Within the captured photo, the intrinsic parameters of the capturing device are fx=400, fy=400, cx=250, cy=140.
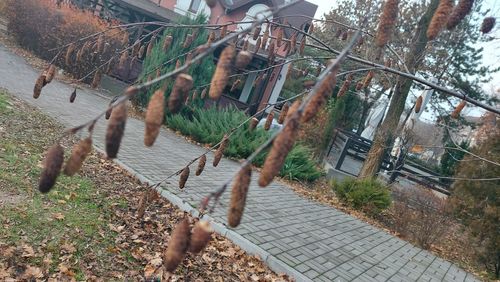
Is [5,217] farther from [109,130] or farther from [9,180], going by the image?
[109,130]

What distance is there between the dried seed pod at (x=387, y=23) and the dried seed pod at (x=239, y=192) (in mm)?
610

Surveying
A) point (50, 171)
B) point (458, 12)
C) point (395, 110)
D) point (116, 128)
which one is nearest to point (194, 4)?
point (395, 110)

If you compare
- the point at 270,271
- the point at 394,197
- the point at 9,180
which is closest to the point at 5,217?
the point at 9,180

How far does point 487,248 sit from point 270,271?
640 cm

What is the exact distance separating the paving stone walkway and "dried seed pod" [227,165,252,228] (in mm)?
4322

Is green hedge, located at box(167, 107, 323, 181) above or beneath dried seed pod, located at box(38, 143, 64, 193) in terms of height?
beneath

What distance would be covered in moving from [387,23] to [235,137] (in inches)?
439

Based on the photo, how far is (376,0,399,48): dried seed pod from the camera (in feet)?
4.01

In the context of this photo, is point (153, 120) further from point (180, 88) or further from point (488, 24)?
point (488, 24)

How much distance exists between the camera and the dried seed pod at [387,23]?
4.01 ft

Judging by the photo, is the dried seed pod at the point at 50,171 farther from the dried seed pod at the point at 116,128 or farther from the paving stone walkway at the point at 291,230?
the paving stone walkway at the point at 291,230

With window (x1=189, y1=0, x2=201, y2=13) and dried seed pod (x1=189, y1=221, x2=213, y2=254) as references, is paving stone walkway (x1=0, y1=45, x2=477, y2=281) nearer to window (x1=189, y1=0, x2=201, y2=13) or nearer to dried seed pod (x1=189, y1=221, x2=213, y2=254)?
dried seed pod (x1=189, y1=221, x2=213, y2=254)

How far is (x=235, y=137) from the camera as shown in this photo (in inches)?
486

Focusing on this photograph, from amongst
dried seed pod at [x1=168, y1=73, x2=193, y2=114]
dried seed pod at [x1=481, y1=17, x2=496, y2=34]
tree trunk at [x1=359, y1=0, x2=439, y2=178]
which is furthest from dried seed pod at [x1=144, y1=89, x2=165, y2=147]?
tree trunk at [x1=359, y1=0, x2=439, y2=178]
